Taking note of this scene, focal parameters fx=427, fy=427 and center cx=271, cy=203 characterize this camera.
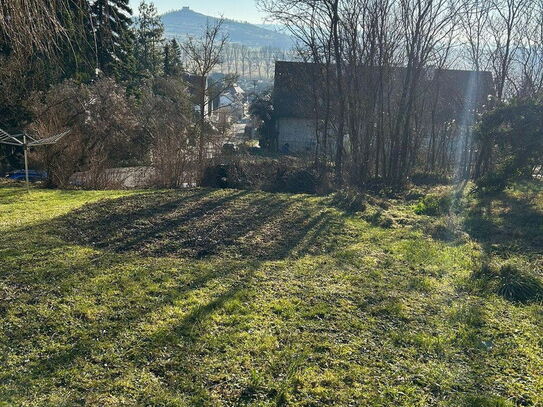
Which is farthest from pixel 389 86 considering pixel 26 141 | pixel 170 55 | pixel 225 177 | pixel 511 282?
pixel 170 55

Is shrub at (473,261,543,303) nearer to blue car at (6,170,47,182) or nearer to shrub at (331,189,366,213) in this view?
shrub at (331,189,366,213)

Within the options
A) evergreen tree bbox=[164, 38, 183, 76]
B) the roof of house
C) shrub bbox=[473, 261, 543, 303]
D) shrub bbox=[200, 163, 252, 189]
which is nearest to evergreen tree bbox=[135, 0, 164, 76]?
evergreen tree bbox=[164, 38, 183, 76]

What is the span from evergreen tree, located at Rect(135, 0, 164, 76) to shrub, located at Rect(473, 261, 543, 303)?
3696 centimetres

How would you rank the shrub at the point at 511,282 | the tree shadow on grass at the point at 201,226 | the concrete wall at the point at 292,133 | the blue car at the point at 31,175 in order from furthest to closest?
1. the concrete wall at the point at 292,133
2. the blue car at the point at 31,175
3. the tree shadow on grass at the point at 201,226
4. the shrub at the point at 511,282

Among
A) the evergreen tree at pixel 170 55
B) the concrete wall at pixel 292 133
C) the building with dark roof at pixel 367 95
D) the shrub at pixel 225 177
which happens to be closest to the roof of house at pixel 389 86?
the building with dark roof at pixel 367 95

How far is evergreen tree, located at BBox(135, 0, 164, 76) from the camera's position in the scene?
3828 centimetres

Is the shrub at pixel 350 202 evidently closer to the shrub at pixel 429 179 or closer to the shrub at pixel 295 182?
the shrub at pixel 295 182

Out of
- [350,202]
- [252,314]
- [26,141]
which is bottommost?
[252,314]

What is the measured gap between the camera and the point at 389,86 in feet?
53.0

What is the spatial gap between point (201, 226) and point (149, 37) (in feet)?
118

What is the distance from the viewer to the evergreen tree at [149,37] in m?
38.3

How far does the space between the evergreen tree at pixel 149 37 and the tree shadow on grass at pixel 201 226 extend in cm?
3221

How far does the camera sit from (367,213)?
10.0m

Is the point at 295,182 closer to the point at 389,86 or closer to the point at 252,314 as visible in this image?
the point at 389,86
